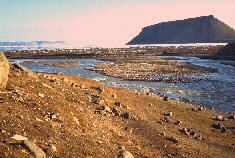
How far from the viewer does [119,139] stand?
16.0 meters

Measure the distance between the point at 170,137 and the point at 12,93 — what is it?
29.8ft

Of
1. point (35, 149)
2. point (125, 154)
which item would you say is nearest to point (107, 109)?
point (125, 154)

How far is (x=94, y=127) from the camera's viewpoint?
53.8 feet

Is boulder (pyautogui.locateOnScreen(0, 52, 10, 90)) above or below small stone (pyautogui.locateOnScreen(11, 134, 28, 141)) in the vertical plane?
above

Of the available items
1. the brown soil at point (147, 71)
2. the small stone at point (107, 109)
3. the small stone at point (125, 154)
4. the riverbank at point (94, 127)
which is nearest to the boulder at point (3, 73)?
the riverbank at point (94, 127)

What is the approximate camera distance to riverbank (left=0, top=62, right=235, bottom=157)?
12719mm

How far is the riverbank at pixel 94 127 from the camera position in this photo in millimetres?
12719

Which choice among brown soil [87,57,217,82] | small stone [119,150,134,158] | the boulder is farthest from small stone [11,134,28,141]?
brown soil [87,57,217,82]

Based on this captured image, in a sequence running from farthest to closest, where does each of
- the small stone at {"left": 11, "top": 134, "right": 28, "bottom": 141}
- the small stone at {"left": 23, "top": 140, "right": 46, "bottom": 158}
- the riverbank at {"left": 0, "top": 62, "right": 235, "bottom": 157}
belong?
the riverbank at {"left": 0, "top": 62, "right": 235, "bottom": 157}, the small stone at {"left": 11, "top": 134, "right": 28, "bottom": 141}, the small stone at {"left": 23, "top": 140, "right": 46, "bottom": 158}

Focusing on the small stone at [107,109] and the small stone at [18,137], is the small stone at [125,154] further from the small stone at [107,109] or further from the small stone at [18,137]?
the small stone at [107,109]

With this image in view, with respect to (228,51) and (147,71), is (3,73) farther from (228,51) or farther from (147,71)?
(228,51)

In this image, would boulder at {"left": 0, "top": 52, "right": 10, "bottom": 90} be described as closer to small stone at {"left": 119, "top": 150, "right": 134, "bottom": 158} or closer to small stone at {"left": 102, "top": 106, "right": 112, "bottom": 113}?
small stone at {"left": 102, "top": 106, "right": 112, "bottom": 113}

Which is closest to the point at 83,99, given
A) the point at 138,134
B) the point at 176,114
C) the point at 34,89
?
the point at 34,89

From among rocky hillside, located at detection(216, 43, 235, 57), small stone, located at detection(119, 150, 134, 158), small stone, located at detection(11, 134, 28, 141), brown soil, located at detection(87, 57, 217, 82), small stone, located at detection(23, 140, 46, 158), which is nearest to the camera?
small stone, located at detection(23, 140, 46, 158)
